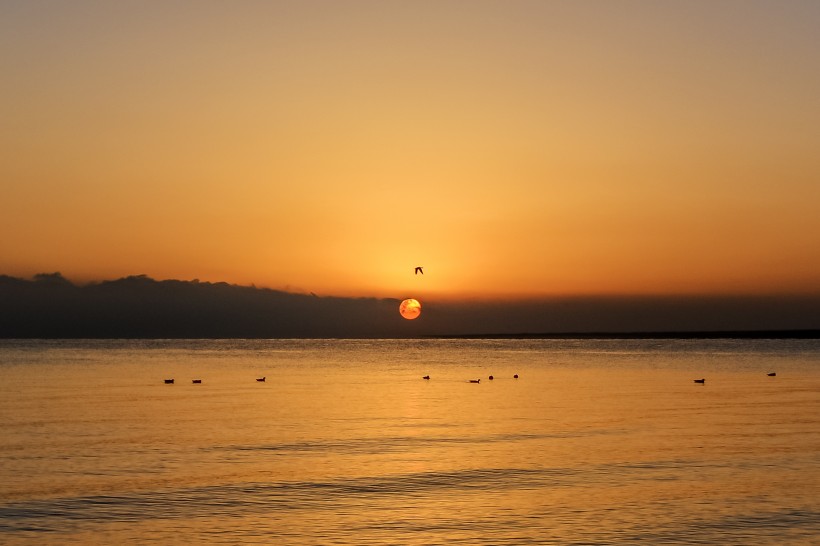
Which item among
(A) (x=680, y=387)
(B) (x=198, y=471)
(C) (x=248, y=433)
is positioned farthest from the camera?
(A) (x=680, y=387)

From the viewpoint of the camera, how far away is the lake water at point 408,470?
28.2 meters

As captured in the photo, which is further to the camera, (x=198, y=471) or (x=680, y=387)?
(x=680, y=387)

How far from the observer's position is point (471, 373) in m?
135

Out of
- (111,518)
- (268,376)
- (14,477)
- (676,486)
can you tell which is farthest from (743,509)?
(268,376)

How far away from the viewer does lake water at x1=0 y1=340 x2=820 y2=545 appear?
28.2 m

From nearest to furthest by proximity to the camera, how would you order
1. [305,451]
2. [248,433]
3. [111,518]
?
[111,518], [305,451], [248,433]

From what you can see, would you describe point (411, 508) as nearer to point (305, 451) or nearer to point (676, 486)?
→ point (676, 486)

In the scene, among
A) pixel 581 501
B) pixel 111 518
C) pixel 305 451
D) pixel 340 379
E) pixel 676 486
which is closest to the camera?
pixel 111 518

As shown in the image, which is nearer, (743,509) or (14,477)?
(743,509)

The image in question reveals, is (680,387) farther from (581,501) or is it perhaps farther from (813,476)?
(581,501)

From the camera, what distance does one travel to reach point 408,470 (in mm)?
38281

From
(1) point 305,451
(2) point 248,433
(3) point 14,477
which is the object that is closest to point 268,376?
(2) point 248,433

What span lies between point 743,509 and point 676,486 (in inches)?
161

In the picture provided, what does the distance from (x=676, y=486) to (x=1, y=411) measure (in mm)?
46700
